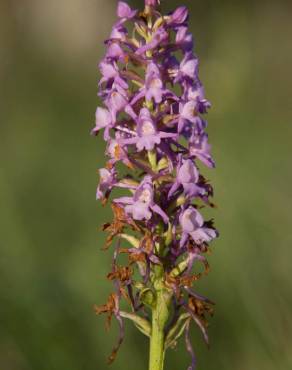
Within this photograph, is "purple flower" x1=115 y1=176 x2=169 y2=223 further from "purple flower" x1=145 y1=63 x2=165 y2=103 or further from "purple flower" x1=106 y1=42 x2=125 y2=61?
"purple flower" x1=106 y1=42 x2=125 y2=61

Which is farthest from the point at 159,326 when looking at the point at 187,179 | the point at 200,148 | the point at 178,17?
the point at 178,17

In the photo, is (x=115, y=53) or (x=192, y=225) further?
(x=115, y=53)

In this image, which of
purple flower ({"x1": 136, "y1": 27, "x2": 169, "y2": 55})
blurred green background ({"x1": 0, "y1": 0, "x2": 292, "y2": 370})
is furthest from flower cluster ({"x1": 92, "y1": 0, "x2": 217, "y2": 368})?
blurred green background ({"x1": 0, "y1": 0, "x2": 292, "y2": 370})

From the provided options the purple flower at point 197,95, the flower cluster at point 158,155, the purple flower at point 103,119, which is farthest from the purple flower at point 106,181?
the purple flower at point 197,95
